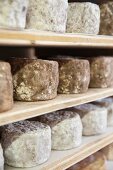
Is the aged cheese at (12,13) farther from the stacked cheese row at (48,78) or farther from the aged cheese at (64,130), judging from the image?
the aged cheese at (64,130)

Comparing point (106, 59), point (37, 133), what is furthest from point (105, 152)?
point (37, 133)

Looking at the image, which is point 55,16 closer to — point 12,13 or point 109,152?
point 12,13

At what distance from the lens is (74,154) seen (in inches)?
60.0

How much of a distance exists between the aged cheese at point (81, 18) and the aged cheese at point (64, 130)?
0.41 m

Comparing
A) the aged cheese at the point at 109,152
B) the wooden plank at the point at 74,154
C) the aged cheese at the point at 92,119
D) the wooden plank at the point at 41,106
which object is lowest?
the aged cheese at the point at 109,152

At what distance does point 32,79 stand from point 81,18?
15.6 inches

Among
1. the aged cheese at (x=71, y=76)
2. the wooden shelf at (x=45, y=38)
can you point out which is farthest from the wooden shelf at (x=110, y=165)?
the wooden shelf at (x=45, y=38)

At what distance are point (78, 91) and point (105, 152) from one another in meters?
0.69

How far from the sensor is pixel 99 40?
1.48 meters

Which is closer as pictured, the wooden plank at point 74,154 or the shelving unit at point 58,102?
the shelving unit at point 58,102

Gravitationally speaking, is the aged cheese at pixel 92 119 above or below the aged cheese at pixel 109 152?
above

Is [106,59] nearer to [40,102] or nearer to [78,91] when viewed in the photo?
[78,91]

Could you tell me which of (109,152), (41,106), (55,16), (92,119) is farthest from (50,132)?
(109,152)

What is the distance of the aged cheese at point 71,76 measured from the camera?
1492 mm
